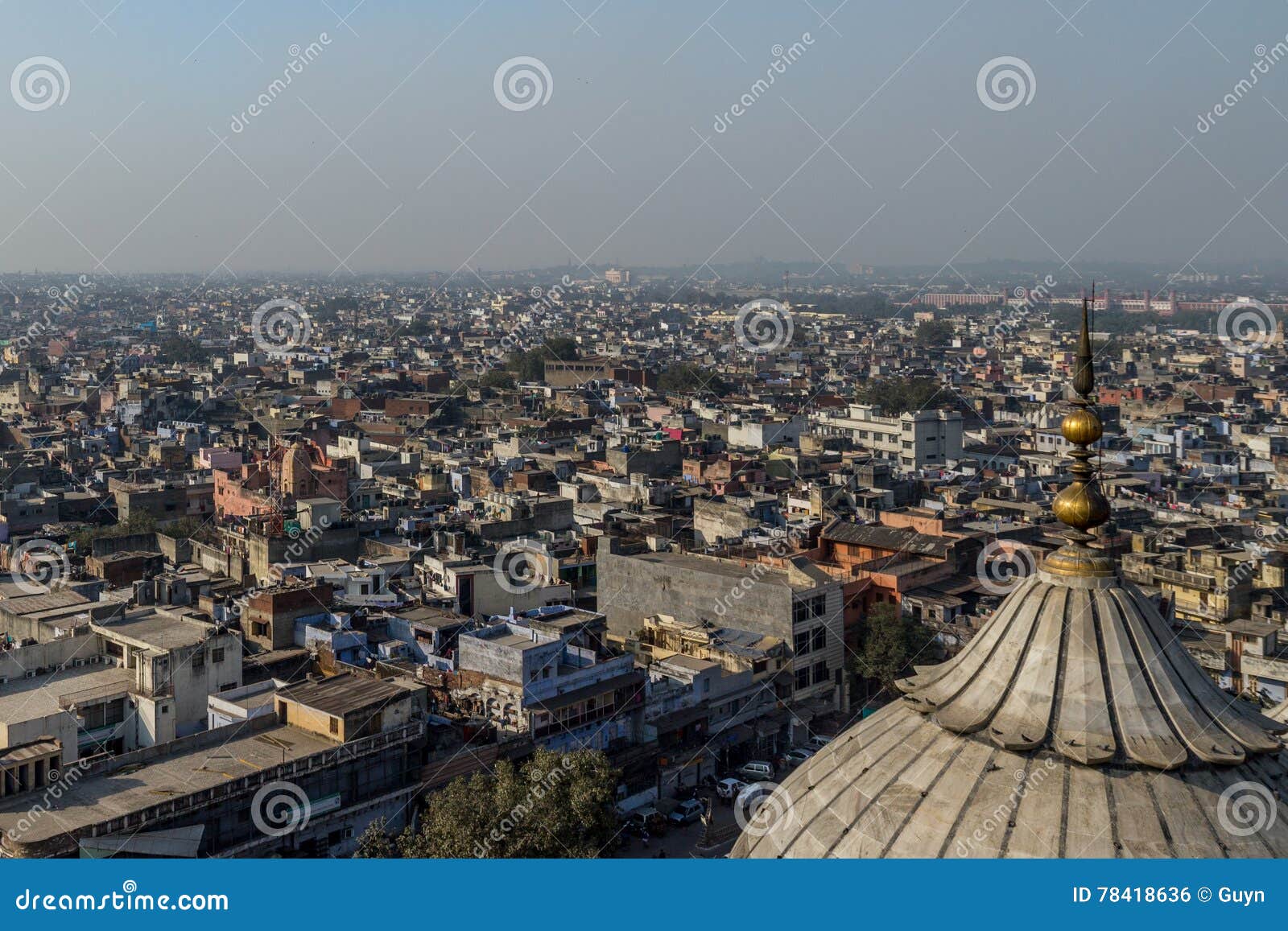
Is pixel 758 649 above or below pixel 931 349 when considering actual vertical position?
below

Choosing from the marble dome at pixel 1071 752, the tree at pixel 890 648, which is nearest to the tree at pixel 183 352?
the tree at pixel 890 648

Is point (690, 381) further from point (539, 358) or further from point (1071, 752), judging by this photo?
point (1071, 752)

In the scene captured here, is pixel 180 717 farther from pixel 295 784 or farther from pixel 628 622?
pixel 628 622

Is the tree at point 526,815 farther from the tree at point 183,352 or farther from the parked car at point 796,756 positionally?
the tree at point 183,352

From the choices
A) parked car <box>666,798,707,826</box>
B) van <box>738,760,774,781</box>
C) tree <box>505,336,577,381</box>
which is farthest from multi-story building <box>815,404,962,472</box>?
tree <box>505,336,577,381</box>
